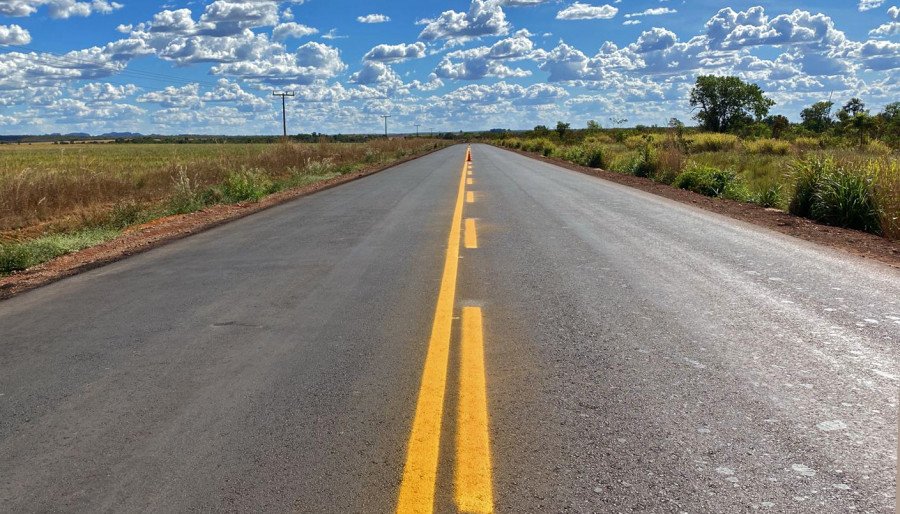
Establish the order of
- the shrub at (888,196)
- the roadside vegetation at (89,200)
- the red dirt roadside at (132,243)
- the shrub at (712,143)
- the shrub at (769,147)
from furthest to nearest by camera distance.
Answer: the shrub at (712,143), the shrub at (769,147), the roadside vegetation at (89,200), the shrub at (888,196), the red dirt roadside at (132,243)

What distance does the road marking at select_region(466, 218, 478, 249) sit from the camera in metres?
8.68

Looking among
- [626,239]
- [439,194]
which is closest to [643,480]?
[626,239]

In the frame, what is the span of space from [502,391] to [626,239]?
561 centimetres

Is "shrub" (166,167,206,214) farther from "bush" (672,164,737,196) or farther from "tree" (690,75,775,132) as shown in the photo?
"tree" (690,75,775,132)

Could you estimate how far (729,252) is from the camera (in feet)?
25.4

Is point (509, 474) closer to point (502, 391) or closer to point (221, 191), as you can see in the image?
point (502, 391)

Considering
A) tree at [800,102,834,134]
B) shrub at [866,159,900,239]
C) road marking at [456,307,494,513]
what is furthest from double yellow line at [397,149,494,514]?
tree at [800,102,834,134]

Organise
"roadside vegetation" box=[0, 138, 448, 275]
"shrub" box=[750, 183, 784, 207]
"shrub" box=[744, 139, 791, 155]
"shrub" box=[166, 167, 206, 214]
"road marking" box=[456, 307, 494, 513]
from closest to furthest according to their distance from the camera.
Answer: "road marking" box=[456, 307, 494, 513]
"roadside vegetation" box=[0, 138, 448, 275]
"shrub" box=[750, 183, 784, 207]
"shrub" box=[166, 167, 206, 214]
"shrub" box=[744, 139, 791, 155]

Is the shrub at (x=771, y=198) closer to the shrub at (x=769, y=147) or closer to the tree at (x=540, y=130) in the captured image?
the shrub at (x=769, y=147)

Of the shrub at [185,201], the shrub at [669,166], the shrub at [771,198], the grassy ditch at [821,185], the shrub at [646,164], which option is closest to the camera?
the grassy ditch at [821,185]

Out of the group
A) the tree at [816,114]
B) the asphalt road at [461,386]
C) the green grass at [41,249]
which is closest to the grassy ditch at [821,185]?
the asphalt road at [461,386]

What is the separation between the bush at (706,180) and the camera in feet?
52.6

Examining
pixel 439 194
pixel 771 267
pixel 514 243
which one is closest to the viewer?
pixel 771 267

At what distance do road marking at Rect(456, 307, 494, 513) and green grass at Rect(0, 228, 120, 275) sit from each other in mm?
6865
